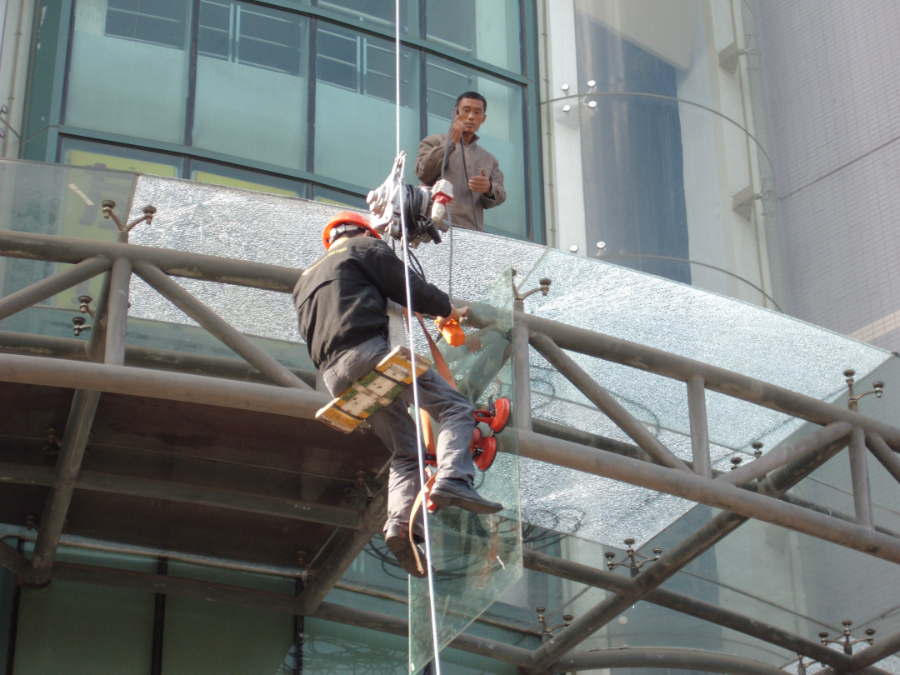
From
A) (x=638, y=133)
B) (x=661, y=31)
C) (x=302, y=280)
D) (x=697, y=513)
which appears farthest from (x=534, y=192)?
(x=302, y=280)

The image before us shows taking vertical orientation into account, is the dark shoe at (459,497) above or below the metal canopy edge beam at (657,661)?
below

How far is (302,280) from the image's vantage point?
29.1 ft

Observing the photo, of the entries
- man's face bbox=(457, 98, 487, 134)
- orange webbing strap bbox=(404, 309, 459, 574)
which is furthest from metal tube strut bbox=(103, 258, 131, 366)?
man's face bbox=(457, 98, 487, 134)

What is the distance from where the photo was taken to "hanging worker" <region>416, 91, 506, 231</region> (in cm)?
1214

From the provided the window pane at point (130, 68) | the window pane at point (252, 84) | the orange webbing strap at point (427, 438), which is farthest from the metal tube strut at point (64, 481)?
the window pane at point (252, 84)

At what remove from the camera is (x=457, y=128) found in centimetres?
1232

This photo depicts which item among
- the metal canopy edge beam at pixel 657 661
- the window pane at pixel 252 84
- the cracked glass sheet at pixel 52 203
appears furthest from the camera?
the window pane at pixel 252 84

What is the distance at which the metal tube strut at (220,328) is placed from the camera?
9539 millimetres

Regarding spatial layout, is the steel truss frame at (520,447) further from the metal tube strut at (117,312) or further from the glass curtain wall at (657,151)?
the glass curtain wall at (657,151)

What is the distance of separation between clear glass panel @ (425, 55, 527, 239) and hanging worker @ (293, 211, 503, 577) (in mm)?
7939

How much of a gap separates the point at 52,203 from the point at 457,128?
3.80 metres

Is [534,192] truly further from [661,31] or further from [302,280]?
[302,280]

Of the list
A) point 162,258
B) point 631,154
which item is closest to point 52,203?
point 162,258

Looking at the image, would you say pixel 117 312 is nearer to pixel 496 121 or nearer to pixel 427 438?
pixel 427 438
